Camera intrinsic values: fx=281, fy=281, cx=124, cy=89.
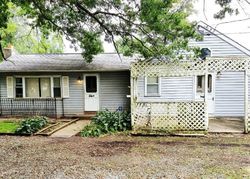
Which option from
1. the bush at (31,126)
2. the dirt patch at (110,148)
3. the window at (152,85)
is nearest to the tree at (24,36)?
the bush at (31,126)

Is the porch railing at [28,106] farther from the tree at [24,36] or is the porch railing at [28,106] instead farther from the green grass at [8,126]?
the tree at [24,36]

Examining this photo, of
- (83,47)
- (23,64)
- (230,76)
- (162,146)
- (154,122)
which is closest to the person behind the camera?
(162,146)

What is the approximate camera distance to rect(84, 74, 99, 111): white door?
48.8 feet

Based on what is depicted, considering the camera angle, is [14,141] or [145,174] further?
[14,141]

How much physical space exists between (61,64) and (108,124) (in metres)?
6.12

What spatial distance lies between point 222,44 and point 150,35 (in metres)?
5.42

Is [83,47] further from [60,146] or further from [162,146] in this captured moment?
[162,146]

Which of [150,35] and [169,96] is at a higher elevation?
[150,35]

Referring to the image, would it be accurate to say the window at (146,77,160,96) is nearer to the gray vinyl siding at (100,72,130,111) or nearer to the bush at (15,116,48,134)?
the gray vinyl siding at (100,72,130,111)

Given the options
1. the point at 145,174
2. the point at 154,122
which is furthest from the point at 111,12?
the point at 145,174

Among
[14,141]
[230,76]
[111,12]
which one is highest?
[111,12]

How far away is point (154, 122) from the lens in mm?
10664

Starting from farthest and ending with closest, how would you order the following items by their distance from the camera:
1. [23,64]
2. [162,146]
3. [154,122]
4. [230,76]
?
[23,64]
[230,76]
[154,122]
[162,146]

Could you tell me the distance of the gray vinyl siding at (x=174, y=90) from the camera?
1377 centimetres
